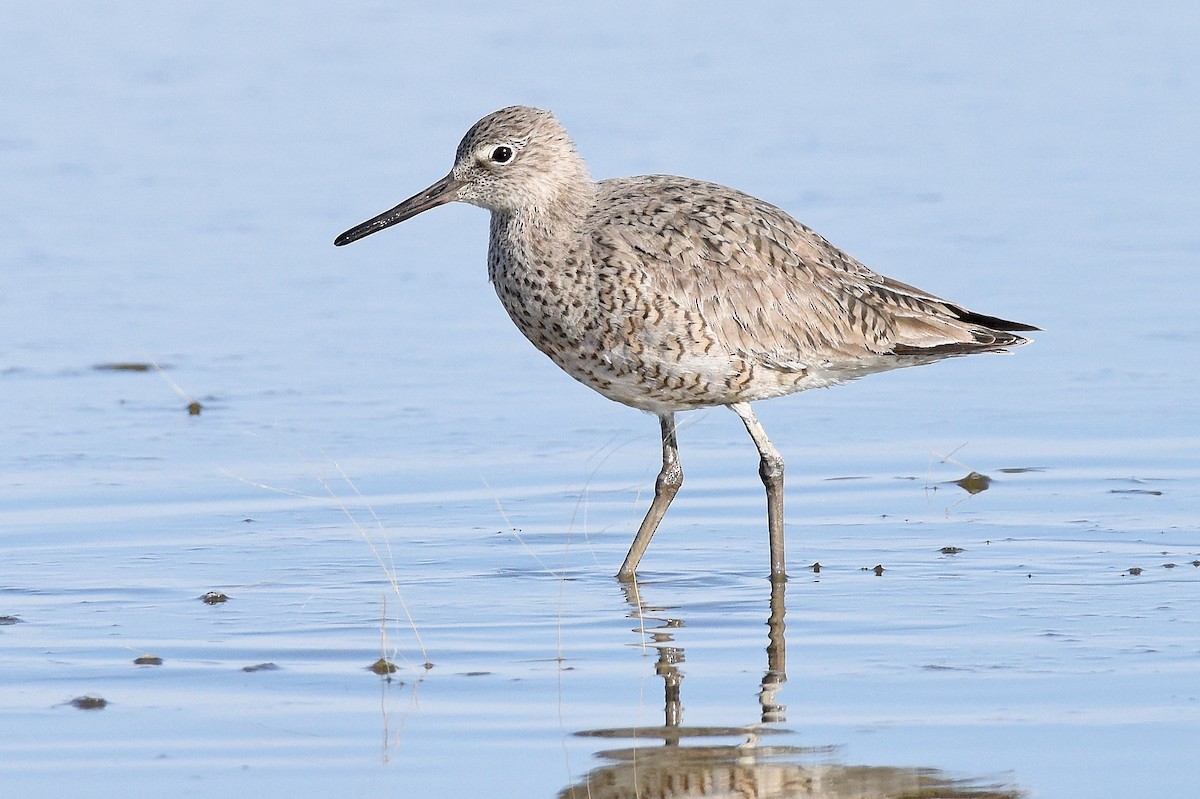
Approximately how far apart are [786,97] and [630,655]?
11.2 m

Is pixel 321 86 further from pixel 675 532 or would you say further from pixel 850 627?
pixel 850 627

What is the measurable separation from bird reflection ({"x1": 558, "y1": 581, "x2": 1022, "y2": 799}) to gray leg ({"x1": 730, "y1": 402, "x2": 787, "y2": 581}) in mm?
1886

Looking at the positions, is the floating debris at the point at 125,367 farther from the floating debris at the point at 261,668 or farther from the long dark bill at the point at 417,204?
the floating debris at the point at 261,668

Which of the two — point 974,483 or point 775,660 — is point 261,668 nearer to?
point 775,660

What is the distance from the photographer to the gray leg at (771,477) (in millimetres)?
8148

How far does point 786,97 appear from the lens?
57.4 ft

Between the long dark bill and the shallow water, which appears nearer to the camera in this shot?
the shallow water

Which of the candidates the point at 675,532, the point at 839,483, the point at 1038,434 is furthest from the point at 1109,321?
the point at 675,532

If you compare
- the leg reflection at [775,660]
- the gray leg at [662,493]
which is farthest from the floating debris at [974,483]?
the leg reflection at [775,660]

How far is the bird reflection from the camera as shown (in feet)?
18.1

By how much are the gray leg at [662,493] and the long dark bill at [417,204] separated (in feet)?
4.15

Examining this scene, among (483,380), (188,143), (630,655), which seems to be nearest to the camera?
(630,655)

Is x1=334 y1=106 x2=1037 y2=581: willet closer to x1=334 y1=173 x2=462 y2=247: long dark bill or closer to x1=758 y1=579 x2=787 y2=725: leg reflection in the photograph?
x1=334 y1=173 x2=462 y2=247: long dark bill

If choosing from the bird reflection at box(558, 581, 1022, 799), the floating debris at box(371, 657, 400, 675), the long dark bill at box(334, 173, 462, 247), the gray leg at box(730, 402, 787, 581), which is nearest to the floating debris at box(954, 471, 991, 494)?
the gray leg at box(730, 402, 787, 581)
